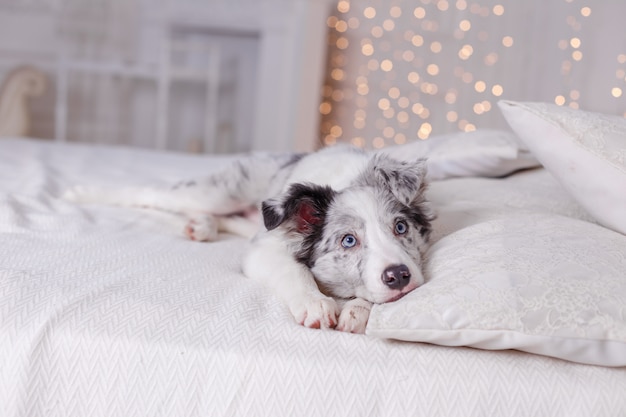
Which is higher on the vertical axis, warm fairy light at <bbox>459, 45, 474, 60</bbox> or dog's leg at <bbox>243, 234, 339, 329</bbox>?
warm fairy light at <bbox>459, 45, 474, 60</bbox>

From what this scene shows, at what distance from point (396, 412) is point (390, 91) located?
176 inches

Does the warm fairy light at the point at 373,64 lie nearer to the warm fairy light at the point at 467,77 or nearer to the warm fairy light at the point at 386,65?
the warm fairy light at the point at 386,65

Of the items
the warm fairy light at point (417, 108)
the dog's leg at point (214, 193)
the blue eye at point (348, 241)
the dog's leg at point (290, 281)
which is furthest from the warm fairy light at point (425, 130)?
the blue eye at point (348, 241)

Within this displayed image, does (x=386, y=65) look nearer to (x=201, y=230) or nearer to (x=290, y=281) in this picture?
(x=201, y=230)

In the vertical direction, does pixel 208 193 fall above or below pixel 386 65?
below

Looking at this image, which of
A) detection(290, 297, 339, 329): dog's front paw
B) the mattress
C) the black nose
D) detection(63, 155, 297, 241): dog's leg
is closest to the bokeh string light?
detection(63, 155, 297, 241): dog's leg

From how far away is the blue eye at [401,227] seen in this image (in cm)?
168

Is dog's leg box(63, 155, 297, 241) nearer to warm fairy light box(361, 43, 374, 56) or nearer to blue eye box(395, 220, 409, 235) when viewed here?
blue eye box(395, 220, 409, 235)

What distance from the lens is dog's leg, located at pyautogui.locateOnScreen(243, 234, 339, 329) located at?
4.45 feet

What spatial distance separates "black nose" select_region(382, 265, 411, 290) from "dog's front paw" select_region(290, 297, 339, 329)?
0.14 meters

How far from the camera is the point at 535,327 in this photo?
119 centimetres

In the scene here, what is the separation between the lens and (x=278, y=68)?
6074 millimetres

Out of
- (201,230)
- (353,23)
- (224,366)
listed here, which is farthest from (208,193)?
(353,23)

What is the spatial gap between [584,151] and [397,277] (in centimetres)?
56
